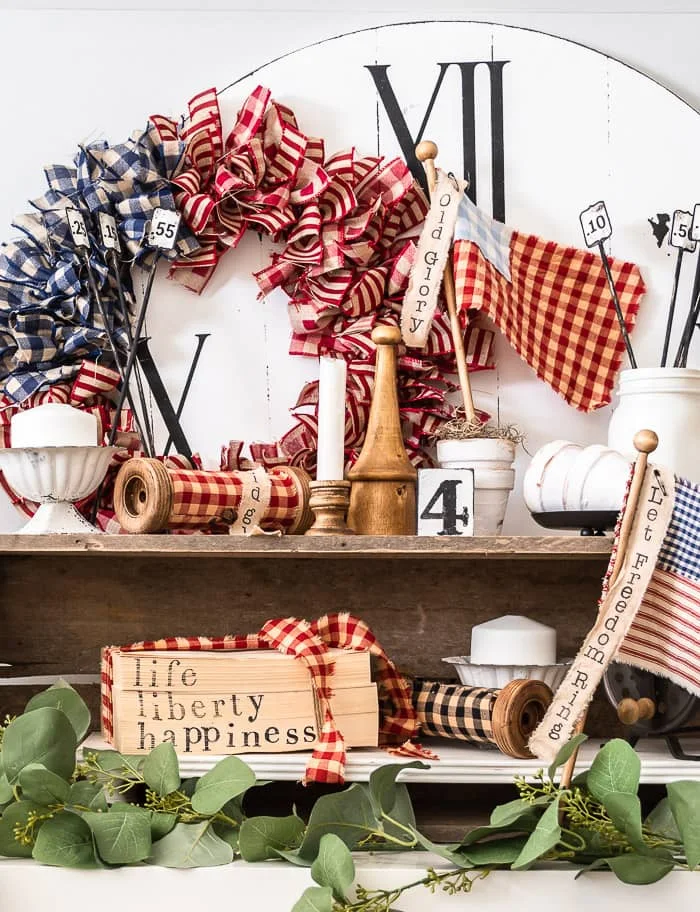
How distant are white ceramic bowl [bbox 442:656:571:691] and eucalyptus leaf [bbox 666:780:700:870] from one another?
0.23 meters

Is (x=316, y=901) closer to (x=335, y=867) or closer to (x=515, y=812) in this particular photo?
(x=335, y=867)

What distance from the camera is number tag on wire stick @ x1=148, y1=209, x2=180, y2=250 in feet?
4.44

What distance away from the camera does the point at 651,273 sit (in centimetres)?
140

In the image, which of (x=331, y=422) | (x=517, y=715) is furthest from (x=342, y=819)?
(x=331, y=422)

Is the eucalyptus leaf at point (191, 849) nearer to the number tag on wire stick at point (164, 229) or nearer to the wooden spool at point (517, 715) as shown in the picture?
the wooden spool at point (517, 715)

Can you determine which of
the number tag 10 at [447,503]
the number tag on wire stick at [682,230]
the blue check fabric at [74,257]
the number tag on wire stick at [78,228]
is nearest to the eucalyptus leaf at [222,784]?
the number tag 10 at [447,503]

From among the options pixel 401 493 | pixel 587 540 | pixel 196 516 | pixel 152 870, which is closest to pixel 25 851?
pixel 152 870

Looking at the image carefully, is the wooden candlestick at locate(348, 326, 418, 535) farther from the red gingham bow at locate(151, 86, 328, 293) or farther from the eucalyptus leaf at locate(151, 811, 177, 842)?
the eucalyptus leaf at locate(151, 811, 177, 842)

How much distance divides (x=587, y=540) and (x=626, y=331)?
1.14 feet

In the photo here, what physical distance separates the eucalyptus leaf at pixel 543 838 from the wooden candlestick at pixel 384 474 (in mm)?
383

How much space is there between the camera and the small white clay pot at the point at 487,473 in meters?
1.24

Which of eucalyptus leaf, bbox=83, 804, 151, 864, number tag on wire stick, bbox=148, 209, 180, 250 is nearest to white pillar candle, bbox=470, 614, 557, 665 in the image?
eucalyptus leaf, bbox=83, 804, 151, 864

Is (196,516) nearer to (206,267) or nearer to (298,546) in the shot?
(298,546)

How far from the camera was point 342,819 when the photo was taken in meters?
1.05
